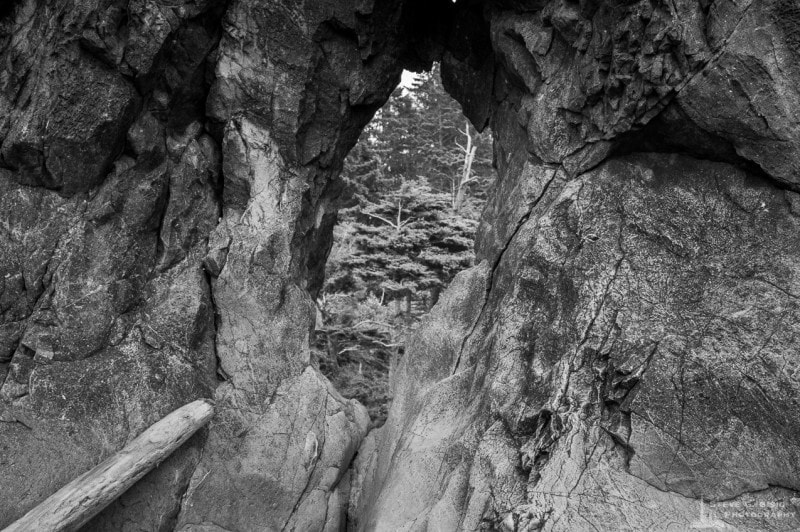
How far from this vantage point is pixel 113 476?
739 cm

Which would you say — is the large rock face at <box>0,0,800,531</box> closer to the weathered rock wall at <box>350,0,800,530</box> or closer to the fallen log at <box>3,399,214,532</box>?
the weathered rock wall at <box>350,0,800,530</box>

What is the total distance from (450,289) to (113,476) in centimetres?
526

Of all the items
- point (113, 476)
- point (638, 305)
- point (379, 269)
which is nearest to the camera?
point (638, 305)

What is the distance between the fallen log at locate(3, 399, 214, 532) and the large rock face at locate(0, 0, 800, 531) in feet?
1.26

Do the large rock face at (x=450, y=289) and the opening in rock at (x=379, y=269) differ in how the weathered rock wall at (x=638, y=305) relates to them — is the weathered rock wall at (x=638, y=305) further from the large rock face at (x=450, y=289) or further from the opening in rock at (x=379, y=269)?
the opening in rock at (x=379, y=269)

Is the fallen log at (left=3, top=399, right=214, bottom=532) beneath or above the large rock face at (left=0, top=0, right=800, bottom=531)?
beneath

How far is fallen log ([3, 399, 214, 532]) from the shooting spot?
22.4ft

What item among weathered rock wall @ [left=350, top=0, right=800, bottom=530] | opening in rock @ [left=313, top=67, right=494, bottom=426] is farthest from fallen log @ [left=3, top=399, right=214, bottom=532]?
opening in rock @ [left=313, top=67, right=494, bottom=426]

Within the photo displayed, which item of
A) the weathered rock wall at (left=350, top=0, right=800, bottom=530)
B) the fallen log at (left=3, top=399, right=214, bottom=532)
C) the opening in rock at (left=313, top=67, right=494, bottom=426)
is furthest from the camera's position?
the opening in rock at (left=313, top=67, right=494, bottom=426)

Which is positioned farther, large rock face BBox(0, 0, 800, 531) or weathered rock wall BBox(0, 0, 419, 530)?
weathered rock wall BBox(0, 0, 419, 530)

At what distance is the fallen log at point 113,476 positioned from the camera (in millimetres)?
6828

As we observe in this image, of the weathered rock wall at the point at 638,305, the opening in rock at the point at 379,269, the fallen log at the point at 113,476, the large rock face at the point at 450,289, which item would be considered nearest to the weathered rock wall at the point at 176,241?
the large rock face at the point at 450,289

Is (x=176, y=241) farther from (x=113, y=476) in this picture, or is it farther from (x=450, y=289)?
(x=450, y=289)

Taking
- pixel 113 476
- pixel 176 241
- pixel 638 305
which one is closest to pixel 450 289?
pixel 638 305
